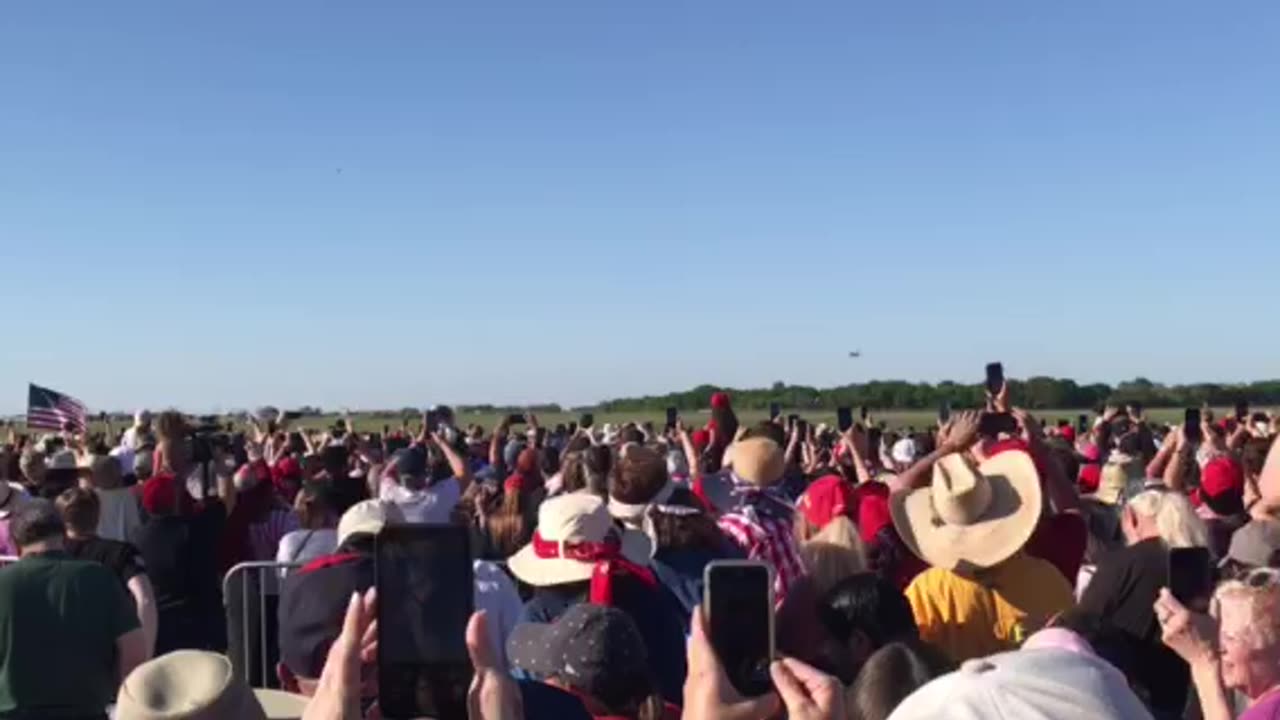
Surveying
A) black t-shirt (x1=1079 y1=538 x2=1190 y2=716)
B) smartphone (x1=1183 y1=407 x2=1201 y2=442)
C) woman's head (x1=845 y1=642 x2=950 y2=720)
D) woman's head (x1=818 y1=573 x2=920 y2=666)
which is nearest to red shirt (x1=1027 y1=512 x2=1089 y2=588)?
black t-shirt (x1=1079 y1=538 x2=1190 y2=716)

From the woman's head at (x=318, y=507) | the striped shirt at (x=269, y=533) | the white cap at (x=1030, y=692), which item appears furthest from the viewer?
the striped shirt at (x=269, y=533)

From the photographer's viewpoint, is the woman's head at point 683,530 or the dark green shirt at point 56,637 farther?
the woman's head at point 683,530

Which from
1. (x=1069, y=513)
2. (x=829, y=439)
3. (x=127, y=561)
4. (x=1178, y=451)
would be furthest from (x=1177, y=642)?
(x=829, y=439)

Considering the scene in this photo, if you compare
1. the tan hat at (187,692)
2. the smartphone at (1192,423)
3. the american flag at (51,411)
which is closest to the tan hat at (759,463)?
the tan hat at (187,692)

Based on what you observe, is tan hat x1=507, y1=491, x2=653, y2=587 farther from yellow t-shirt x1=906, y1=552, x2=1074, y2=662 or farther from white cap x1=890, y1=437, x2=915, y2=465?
white cap x1=890, y1=437, x2=915, y2=465

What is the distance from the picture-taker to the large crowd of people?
2656 millimetres

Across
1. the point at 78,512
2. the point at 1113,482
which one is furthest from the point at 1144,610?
the point at 1113,482

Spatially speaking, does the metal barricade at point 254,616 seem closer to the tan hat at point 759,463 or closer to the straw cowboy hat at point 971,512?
the tan hat at point 759,463

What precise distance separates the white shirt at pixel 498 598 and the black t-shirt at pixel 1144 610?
218 centimetres

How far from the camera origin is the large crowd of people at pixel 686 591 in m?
2.66

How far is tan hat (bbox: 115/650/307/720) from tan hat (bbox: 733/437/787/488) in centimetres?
409

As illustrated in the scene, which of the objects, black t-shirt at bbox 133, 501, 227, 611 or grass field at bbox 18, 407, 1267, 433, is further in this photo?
grass field at bbox 18, 407, 1267, 433

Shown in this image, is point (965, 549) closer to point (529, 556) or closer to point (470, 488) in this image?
point (529, 556)

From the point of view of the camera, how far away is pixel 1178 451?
9195 millimetres
